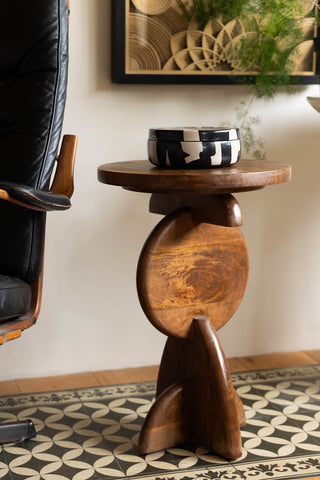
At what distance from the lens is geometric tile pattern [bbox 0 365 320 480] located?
175cm

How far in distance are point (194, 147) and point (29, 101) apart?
0.45 meters

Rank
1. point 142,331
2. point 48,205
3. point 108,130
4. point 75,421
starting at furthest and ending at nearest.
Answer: point 142,331
point 108,130
point 75,421
point 48,205

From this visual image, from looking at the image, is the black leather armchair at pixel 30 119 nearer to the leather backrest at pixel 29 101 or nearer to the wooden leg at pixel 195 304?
the leather backrest at pixel 29 101

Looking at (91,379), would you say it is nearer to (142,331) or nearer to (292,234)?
(142,331)

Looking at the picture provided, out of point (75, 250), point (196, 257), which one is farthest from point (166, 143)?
point (75, 250)

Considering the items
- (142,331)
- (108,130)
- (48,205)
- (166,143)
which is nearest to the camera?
(48,205)

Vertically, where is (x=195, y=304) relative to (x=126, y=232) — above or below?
below

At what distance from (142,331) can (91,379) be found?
25cm

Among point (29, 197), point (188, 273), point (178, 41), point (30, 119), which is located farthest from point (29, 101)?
point (178, 41)

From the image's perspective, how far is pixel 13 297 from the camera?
5.24 feet

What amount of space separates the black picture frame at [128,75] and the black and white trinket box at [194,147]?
1.83ft

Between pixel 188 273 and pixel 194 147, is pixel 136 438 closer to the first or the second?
pixel 188 273

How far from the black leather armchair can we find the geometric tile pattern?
0.42 metres

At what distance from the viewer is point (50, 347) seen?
92.7 inches
